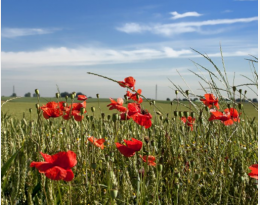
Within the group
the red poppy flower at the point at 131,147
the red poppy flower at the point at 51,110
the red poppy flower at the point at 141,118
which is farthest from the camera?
the red poppy flower at the point at 51,110

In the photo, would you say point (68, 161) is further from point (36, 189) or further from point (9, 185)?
point (9, 185)

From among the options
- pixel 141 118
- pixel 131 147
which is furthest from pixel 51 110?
pixel 131 147

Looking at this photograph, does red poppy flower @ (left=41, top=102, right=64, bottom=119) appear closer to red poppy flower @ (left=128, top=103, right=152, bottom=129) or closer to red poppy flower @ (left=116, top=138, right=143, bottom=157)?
red poppy flower @ (left=128, top=103, right=152, bottom=129)

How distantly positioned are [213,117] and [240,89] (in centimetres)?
39

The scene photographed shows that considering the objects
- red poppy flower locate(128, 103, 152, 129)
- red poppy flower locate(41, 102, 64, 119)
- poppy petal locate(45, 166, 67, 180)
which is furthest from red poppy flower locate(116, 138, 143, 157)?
red poppy flower locate(41, 102, 64, 119)

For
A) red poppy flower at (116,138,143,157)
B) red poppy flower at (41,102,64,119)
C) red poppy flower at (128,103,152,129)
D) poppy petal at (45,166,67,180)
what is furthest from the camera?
red poppy flower at (41,102,64,119)

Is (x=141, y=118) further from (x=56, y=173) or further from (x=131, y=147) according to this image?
(x=56, y=173)

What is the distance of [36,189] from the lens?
5.73 ft

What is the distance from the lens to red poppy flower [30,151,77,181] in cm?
107

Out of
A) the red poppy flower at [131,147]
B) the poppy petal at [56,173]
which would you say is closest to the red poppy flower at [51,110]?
the red poppy flower at [131,147]

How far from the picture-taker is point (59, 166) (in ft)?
3.66

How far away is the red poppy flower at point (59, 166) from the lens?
1070 millimetres

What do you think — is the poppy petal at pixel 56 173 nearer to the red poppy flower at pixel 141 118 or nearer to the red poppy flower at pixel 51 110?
the red poppy flower at pixel 141 118

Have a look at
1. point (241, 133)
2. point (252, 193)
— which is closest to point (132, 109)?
point (252, 193)
